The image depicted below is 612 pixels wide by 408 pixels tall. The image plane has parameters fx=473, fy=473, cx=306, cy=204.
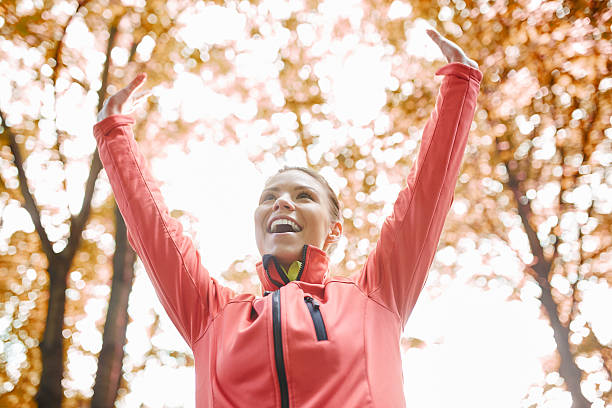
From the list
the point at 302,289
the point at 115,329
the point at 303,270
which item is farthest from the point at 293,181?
the point at 115,329

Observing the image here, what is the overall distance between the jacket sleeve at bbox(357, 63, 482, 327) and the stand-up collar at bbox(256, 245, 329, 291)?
0.20 meters

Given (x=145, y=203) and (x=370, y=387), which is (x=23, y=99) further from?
(x=370, y=387)

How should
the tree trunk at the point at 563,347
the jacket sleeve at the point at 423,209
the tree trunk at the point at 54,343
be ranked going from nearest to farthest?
1. the jacket sleeve at the point at 423,209
2. the tree trunk at the point at 54,343
3. the tree trunk at the point at 563,347

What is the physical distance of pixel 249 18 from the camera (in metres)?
7.29

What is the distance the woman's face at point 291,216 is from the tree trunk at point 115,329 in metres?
2.54

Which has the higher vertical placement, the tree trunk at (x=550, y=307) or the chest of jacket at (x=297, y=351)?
the tree trunk at (x=550, y=307)

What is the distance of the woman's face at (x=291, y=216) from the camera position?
1.97m

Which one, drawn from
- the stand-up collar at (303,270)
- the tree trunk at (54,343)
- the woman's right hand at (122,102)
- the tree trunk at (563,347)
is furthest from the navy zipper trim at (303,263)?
the tree trunk at (563,347)

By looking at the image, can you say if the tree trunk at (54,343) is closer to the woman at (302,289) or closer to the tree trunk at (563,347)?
the woman at (302,289)

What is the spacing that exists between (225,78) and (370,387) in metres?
6.52

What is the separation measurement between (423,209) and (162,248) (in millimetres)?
995

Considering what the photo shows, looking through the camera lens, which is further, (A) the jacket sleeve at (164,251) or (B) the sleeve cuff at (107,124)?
(B) the sleeve cuff at (107,124)

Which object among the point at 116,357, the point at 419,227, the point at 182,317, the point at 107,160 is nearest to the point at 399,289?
the point at 419,227

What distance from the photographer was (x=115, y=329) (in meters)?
4.12
